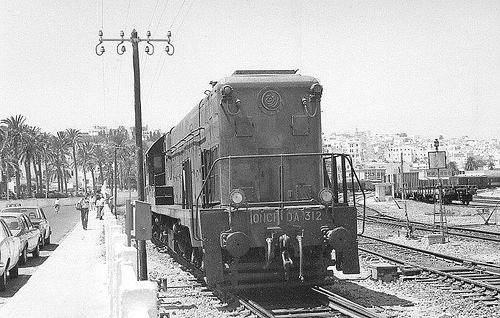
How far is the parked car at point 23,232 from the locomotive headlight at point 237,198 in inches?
316

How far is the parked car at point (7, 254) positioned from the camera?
12.4m

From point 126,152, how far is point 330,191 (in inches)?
3382

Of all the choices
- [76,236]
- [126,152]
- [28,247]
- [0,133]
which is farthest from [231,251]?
[126,152]

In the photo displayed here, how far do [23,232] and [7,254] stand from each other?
12.7ft

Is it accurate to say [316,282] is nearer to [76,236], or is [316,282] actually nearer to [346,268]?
[346,268]

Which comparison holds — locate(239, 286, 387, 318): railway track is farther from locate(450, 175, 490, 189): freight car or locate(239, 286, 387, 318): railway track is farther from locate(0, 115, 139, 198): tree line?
locate(0, 115, 139, 198): tree line

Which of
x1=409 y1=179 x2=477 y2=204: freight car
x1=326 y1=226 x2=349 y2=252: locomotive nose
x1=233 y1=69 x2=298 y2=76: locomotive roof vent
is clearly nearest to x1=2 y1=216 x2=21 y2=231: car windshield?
x1=233 y1=69 x2=298 y2=76: locomotive roof vent

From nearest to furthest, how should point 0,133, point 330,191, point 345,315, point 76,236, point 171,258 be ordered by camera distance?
1. point 345,315
2. point 330,191
3. point 171,258
4. point 76,236
5. point 0,133

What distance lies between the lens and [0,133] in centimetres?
7219

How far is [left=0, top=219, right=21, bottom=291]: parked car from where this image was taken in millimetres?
12362

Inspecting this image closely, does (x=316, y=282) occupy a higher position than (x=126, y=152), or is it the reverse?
(x=126, y=152)

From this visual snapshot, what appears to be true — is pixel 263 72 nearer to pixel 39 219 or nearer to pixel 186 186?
pixel 186 186

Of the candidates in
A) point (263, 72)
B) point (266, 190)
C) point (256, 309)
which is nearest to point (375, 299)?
point (256, 309)

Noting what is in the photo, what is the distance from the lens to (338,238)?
388 inches
